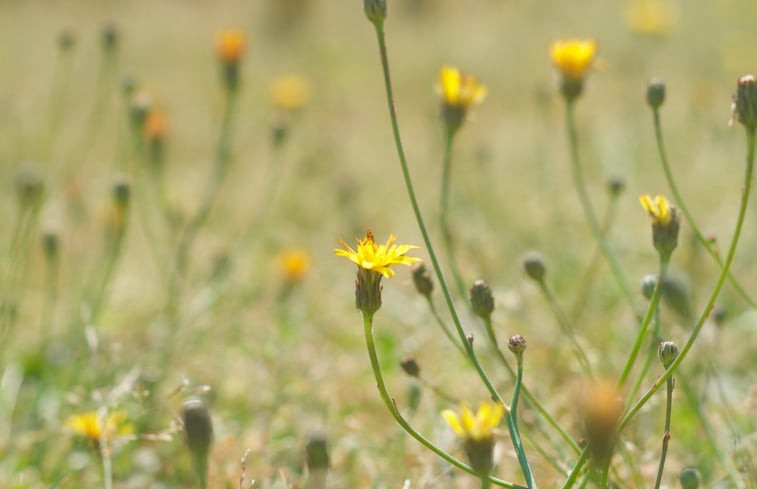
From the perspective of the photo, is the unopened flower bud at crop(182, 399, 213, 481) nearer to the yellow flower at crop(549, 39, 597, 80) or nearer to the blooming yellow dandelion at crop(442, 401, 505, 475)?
the blooming yellow dandelion at crop(442, 401, 505, 475)

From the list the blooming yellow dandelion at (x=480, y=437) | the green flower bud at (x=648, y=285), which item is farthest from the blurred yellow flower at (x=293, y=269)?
the blooming yellow dandelion at (x=480, y=437)

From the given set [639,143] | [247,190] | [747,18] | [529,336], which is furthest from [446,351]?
[747,18]

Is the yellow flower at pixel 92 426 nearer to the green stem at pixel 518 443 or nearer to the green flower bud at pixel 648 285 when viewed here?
the green stem at pixel 518 443

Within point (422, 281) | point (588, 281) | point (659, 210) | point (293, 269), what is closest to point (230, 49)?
point (293, 269)

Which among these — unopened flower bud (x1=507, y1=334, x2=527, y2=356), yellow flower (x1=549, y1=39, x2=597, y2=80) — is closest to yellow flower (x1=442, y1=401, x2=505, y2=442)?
unopened flower bud (x1=507, y1=334, x2=527, y2=356)

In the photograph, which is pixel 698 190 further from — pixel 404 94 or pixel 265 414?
pixel 404 94

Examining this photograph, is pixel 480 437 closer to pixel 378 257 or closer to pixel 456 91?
pixel 378 257
